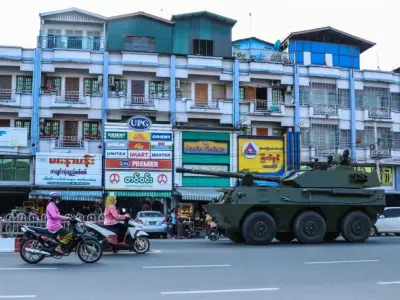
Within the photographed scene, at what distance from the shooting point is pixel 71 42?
1282 inches

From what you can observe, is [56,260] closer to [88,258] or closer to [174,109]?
[88,258]

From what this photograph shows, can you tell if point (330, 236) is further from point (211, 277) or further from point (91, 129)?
point (91, 129)

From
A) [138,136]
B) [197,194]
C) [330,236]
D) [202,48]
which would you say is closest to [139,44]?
[202,48]

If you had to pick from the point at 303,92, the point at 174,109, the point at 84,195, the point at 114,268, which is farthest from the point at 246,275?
the point at 303,92

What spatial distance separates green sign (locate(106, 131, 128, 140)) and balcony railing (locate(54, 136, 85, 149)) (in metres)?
1.75

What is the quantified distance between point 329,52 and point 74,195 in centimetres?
1933

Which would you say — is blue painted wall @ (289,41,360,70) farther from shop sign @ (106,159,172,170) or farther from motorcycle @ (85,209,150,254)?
motorcycle @ (85,209,150,254)

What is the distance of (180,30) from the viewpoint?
33969 millimetres

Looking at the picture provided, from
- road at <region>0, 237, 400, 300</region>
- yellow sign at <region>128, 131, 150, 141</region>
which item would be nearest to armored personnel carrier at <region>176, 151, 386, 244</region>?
road at <region>0, 237, 400, 300</region>

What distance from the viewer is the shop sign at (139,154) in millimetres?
30705

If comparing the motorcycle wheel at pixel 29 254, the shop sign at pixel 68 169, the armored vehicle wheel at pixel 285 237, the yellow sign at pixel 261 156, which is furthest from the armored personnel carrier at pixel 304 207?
the shop sign at pixel 68 169

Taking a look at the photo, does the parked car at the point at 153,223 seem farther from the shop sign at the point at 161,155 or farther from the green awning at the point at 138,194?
the shop sign at the point at 161,155

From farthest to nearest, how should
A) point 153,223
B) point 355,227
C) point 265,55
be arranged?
1. point 265,55
2. point 153,223
3. point 355,227

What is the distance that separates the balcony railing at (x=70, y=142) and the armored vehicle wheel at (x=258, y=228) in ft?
53.8
